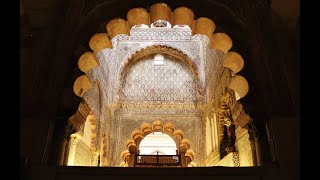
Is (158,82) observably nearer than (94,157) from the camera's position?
No

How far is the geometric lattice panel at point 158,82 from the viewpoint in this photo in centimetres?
1020

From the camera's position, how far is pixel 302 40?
1.77m

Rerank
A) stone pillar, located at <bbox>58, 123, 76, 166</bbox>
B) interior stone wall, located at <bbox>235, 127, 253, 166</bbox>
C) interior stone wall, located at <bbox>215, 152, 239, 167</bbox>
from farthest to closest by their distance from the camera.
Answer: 1. interior stone wall, located at <bbox>215, 152, 239, 167</bbox>
2. interior stone wall, located at <bbox>235, 127, 253, 166</bbox>
3. stone pillar, located at <bbox>58, 123, 76, 166</bbox>

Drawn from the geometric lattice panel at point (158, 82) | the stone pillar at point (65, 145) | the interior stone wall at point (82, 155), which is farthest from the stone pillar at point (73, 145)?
the geometric lattice panel at point (158, 82)

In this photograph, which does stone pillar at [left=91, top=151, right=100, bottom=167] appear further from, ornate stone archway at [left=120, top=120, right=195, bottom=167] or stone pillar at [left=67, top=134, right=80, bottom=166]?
ornate stone archway at [left=120, top=120, right=195, bottom=167]

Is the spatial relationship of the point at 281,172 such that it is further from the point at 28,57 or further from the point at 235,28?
the point at 28,57

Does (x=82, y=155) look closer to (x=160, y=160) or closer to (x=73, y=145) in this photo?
(x=73, y=145)

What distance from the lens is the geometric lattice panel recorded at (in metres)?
10.2

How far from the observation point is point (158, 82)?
34.1 feet

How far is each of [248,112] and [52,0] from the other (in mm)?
Result: 3154

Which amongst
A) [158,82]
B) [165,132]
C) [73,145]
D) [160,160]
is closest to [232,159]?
[73,145]

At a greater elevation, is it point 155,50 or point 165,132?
point 155,50

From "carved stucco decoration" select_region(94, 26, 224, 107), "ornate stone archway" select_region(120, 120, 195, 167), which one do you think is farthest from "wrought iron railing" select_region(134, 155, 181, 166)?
"carved stucco decoration" select_region(94, 26, 224, 107)

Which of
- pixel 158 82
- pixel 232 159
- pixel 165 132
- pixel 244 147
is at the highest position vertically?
pixel 158 82
